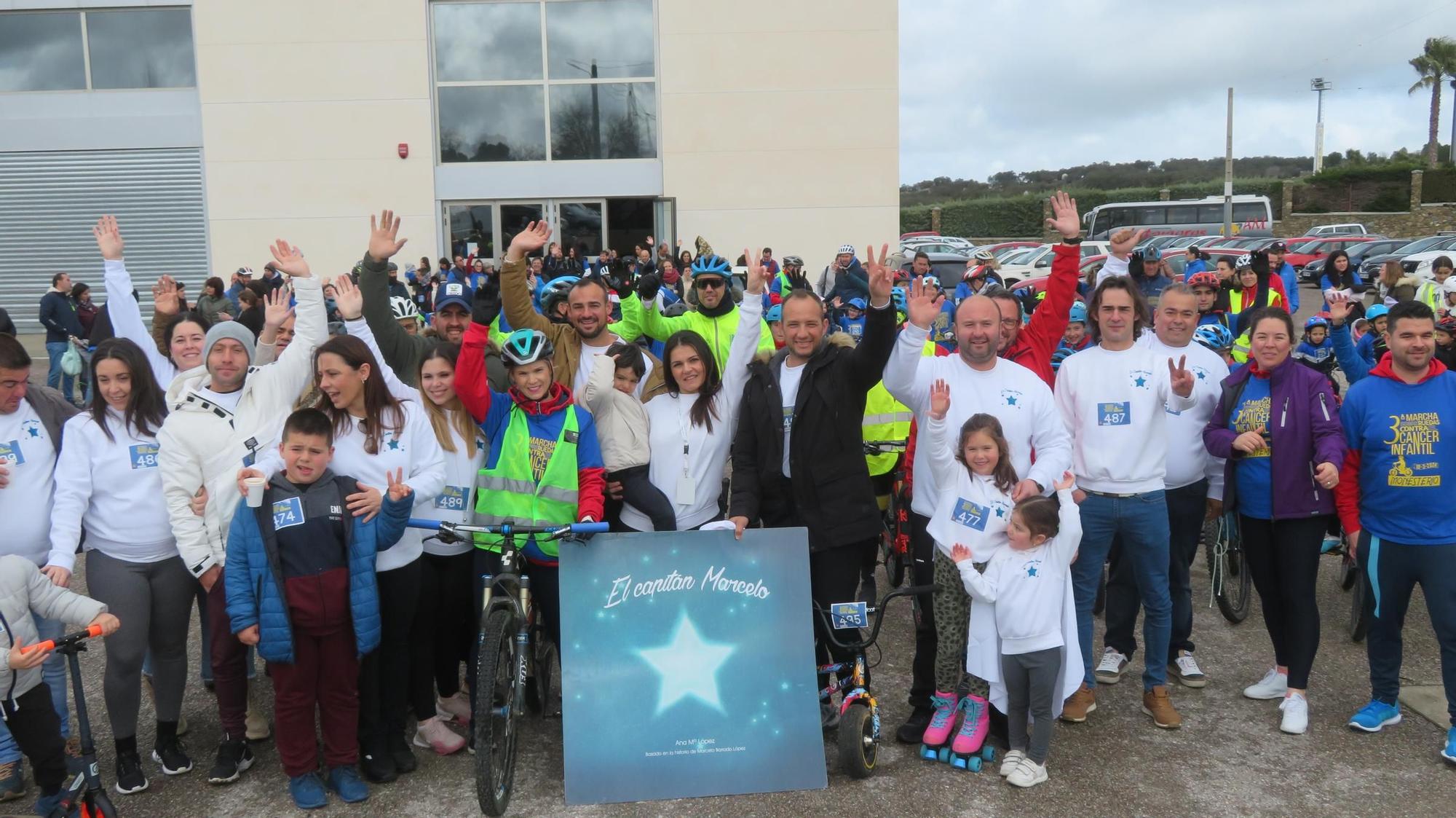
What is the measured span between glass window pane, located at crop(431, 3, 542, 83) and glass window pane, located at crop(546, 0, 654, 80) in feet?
1.33

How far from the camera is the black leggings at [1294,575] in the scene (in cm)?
498

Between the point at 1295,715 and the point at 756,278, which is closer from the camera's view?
the point at 756,278

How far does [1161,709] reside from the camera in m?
5.02

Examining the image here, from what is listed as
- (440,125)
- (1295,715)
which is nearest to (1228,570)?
(1295,715)

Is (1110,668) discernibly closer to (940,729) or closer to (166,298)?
(940,729)

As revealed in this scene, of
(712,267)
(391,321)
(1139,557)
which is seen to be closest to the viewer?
(1139,557)

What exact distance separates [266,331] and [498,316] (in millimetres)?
1180

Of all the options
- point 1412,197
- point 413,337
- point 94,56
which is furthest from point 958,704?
point 1412,197

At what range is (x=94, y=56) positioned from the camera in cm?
2481

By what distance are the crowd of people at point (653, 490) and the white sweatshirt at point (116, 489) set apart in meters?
0.01

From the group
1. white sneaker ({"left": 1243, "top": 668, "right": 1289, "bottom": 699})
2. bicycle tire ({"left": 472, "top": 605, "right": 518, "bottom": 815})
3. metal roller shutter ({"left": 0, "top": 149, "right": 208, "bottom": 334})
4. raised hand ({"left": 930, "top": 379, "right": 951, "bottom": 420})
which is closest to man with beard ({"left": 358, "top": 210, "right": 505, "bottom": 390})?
bicycle tire ({"left": 472, "top": 605, "right": 518, "bottom": 815})

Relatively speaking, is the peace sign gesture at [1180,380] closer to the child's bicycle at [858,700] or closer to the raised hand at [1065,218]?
the raised hand at [1065,218]

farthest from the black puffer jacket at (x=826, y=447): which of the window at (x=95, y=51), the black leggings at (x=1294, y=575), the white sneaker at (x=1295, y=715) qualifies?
the window at (x=95, y=51)

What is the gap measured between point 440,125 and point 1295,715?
23.6 meters
